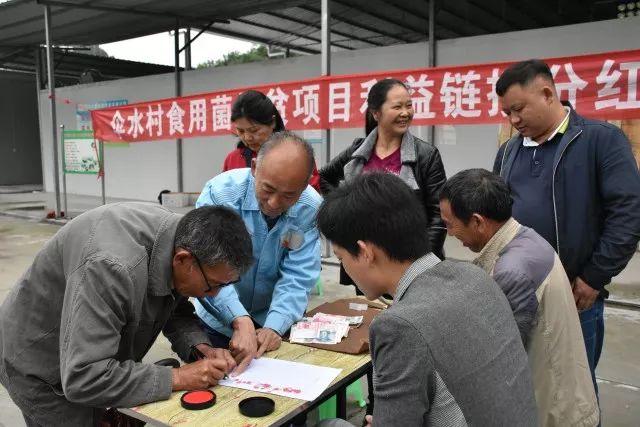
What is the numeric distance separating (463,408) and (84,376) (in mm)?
815

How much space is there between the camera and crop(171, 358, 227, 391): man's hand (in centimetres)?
136

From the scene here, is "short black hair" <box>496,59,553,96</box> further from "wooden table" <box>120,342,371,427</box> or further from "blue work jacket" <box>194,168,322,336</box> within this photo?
"wooden table" <box>120,342,371,427</box>

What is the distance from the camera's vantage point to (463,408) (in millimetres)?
917

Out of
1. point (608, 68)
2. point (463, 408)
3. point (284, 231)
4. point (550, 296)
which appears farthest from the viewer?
point (608, 68)

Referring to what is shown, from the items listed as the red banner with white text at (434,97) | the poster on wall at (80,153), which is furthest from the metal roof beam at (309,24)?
the poster on wall at (80,153)

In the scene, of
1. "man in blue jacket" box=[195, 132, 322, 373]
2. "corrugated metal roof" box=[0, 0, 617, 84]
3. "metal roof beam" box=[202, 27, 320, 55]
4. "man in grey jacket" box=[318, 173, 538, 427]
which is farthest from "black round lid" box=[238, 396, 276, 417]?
"metal roof beam" box=[202, 27, 320, 55]

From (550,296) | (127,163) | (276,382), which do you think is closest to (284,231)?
(276,382)

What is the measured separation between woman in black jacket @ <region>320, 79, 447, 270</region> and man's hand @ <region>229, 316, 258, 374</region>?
3.29ft

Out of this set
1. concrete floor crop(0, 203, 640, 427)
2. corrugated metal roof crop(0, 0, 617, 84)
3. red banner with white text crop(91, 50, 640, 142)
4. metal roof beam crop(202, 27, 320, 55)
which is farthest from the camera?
metal roof beam crop(202, 27, 320, 55)

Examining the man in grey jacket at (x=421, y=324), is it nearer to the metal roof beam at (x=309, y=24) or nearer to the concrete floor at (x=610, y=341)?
the concrete floor at (x=610, y=341)

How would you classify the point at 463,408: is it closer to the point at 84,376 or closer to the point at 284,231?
the point at 84,376

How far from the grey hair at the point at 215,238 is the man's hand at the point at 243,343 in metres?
0.38

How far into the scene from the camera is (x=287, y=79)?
8.08 m

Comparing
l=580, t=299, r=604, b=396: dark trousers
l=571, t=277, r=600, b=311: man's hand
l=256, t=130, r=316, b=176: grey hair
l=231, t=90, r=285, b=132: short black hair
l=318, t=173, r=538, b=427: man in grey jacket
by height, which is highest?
l=231, t=90, r=285, b=132: short black hair
